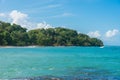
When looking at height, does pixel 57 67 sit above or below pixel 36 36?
below

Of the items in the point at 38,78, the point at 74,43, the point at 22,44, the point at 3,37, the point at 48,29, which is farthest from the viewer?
the point at 74,43

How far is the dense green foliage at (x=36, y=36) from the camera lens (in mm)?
147200

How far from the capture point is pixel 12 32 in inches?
6265

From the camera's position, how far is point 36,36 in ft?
553

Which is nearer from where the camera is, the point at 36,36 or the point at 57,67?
the point at 57,67

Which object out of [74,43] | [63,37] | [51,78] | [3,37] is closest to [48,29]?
[63,37]

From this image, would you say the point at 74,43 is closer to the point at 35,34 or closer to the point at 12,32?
the point at 35,34

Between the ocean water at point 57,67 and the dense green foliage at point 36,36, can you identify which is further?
the dense green foliage at point 36,36

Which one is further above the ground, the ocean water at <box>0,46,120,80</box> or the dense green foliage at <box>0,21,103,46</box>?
the dense green foliage at <box>0,21,103,46</box>

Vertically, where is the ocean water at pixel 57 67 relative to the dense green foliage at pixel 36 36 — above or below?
below

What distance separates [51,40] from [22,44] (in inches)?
945

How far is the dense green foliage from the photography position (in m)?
147

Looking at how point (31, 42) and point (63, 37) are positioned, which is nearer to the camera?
point (31, 42)

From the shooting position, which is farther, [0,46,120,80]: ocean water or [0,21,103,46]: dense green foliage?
[0,21,103,46]: dense green foliage
